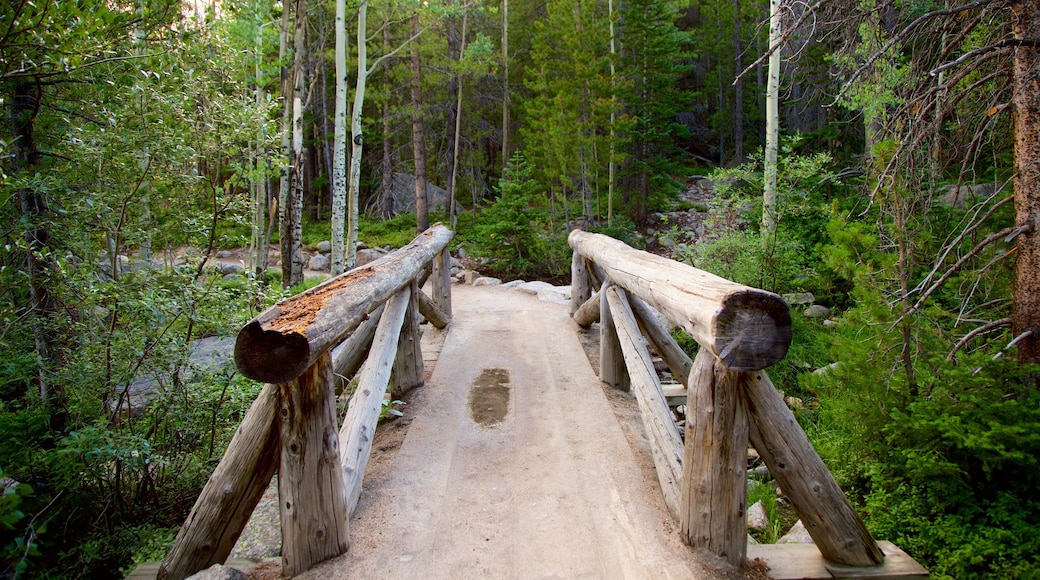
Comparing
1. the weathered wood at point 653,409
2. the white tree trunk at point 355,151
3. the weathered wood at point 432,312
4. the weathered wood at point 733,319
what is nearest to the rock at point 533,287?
the white tree trunk at point 355,151

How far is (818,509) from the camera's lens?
259cm

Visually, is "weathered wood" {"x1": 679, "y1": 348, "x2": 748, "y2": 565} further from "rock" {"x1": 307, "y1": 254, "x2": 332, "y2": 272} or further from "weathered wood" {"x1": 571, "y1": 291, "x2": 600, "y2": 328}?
"rock" {"x1": 307, "y1": 254, "x2": 332, "y2": 272}

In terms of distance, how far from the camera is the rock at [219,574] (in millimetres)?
2402

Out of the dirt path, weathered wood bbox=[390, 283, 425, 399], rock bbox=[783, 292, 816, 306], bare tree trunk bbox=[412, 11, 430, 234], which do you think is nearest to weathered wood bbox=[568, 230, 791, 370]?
the dirt path

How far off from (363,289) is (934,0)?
5.93 m

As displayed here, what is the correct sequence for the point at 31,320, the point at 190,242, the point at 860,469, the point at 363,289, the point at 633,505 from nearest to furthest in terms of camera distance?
the point at 633,505 → the point at 363,289 → the point at 31,320 → the point at 860,469 → the point at 190,242

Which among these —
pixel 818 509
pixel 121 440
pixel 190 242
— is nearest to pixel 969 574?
pixel 818 509

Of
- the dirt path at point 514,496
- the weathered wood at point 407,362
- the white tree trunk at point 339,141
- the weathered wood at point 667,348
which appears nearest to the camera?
the dirt path at point 514,496

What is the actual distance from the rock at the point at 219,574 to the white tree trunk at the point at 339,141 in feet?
32.1

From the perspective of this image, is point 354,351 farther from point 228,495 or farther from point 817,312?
point 817,312

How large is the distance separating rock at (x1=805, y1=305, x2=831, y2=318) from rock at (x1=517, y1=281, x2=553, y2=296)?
461 cm

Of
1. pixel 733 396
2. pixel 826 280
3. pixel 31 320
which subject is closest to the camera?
pixel 733 396

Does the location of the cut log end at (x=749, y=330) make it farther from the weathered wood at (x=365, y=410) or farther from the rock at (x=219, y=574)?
the rock at (x=219, y=574)

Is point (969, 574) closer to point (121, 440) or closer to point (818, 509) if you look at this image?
point (818, 509)
